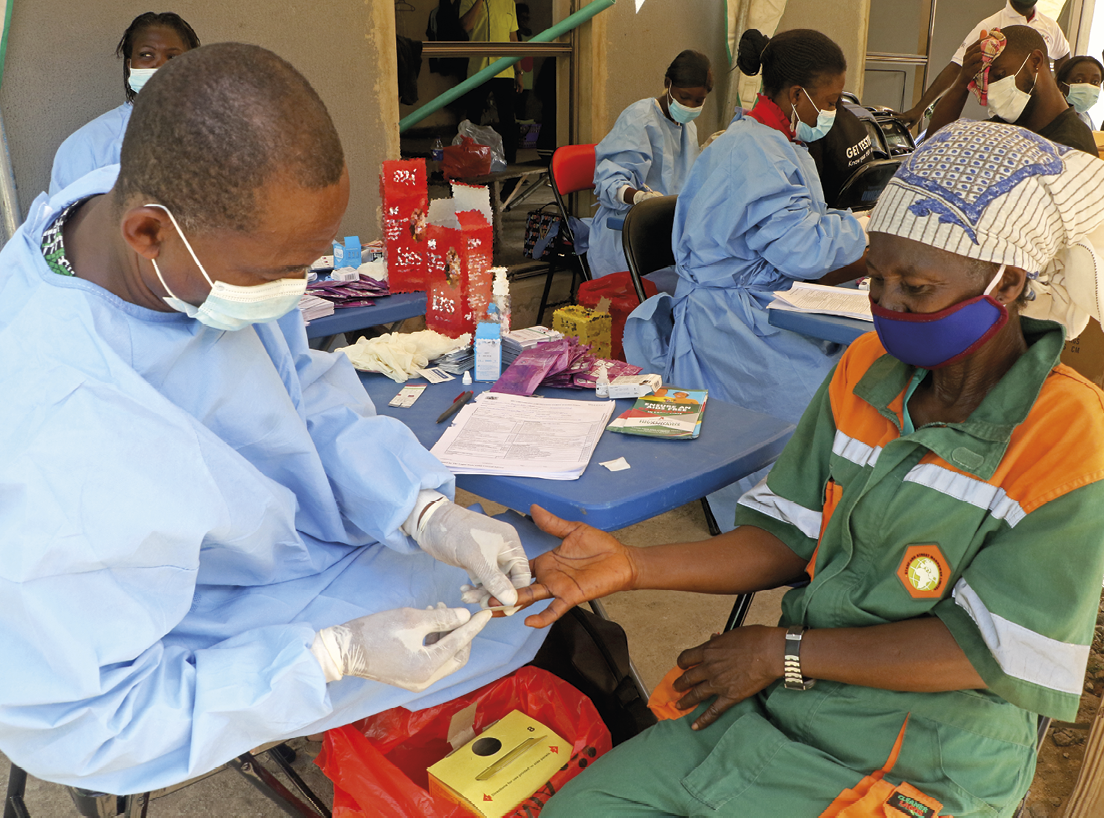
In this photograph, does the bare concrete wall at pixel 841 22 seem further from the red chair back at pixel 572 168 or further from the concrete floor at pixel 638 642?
the concrete floor at pixel 638 642

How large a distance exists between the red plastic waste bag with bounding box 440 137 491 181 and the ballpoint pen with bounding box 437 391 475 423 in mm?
3763

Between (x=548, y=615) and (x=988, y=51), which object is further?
(x=988, y=51)

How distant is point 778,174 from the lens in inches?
111

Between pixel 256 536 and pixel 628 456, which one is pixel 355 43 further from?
pixel 256 536

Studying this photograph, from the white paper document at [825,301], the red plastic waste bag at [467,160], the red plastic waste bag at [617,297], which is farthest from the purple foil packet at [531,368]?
the red plastic waste bag at [467,160]

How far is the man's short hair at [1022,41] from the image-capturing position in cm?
387

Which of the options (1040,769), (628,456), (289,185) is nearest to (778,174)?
(628,456)

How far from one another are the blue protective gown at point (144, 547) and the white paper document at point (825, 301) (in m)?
1.70

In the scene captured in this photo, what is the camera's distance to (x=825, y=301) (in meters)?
2.64

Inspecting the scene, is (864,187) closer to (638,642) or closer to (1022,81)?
(1022,81)

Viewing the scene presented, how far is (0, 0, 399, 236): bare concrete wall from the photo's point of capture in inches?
130

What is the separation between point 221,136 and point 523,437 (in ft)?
2.75

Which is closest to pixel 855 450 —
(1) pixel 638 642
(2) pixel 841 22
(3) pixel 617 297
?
(1) pixel 638 642

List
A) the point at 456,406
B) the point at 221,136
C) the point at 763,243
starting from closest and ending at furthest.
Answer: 1. the point at 221,136
2. the point at 456,406
3. the point at 763,243
